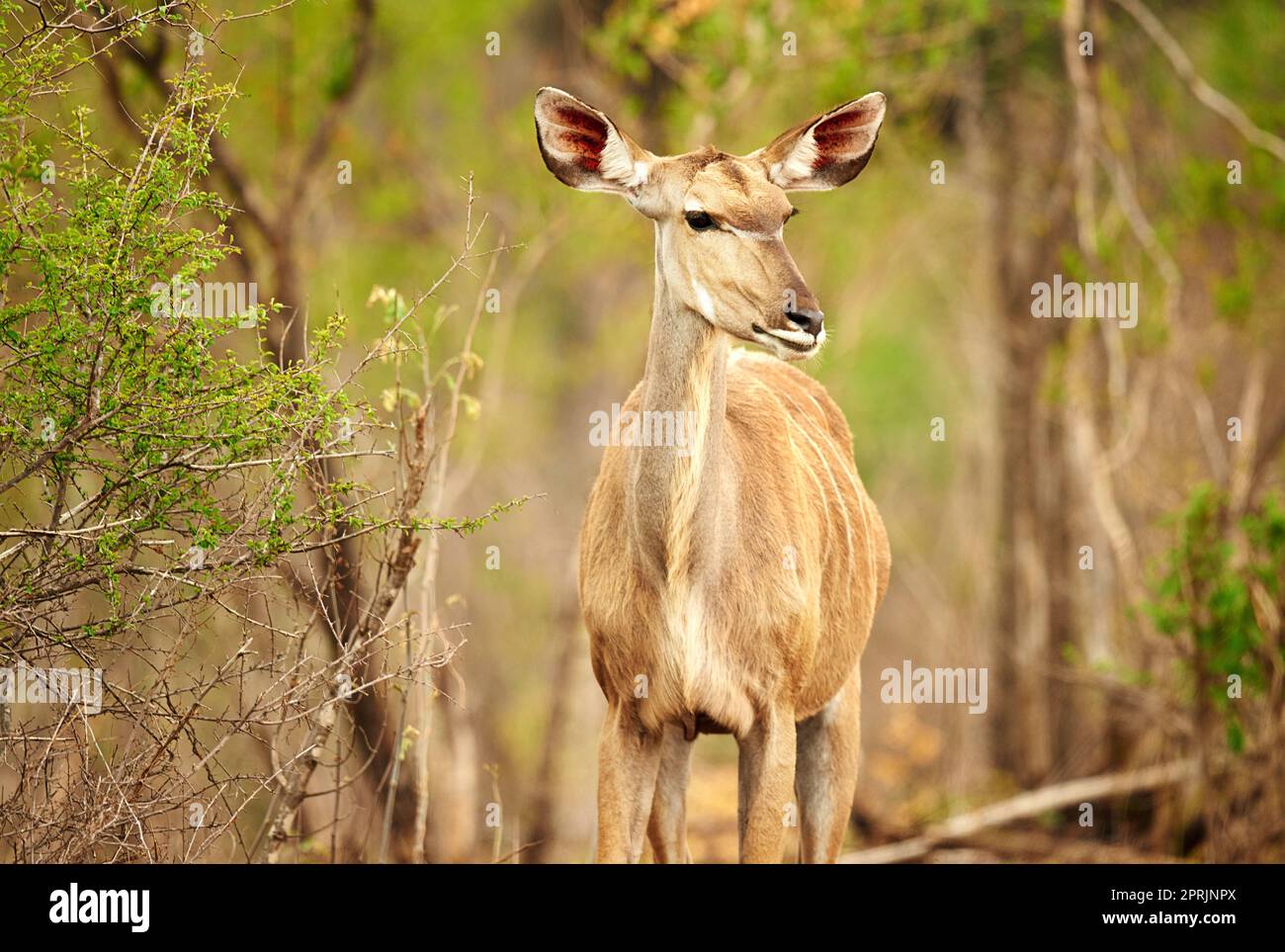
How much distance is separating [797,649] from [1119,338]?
7.71 metres

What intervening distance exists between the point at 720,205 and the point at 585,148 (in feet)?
1.83

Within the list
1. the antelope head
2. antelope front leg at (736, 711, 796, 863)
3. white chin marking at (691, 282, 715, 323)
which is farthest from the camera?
antelope front leg at (736, 711, 796, 863)

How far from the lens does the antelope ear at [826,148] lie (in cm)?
600

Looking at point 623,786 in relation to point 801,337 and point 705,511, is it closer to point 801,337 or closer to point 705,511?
point 705,511

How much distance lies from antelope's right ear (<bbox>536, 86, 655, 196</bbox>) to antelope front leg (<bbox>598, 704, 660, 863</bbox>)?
5.94 ft

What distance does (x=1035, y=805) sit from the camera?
1148cm

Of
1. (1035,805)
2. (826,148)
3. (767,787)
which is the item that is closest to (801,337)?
(826,148)

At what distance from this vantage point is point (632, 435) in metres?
5.82

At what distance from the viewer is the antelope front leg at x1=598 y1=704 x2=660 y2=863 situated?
5812 mm

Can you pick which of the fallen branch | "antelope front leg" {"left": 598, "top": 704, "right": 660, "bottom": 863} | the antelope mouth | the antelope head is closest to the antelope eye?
the antelope head

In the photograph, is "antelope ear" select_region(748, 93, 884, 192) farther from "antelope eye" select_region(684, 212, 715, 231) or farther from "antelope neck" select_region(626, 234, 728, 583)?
"antelope neck" select_region(626, 234, 728, 583)

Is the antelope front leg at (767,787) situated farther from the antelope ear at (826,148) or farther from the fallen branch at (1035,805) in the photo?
the fallen branch at (1035,805)

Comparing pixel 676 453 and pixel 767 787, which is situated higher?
pixel 676 453
